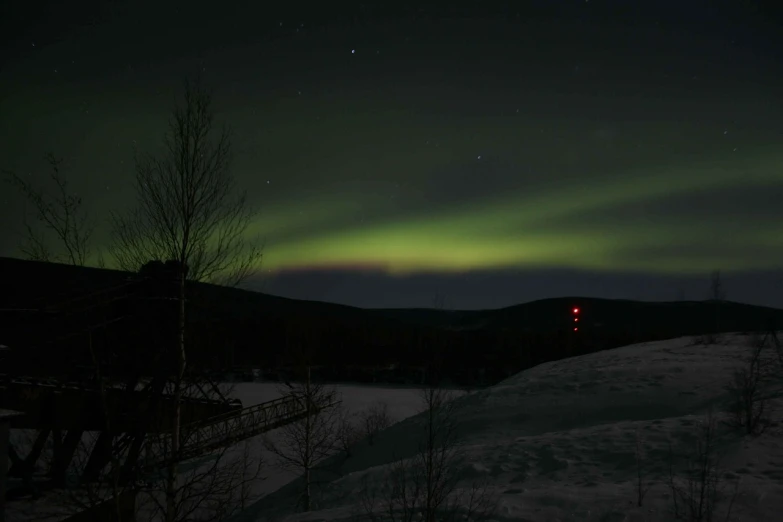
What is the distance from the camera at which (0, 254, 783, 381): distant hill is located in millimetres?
8414

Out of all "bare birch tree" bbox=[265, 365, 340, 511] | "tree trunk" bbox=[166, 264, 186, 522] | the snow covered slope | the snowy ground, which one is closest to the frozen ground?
the snowy ground

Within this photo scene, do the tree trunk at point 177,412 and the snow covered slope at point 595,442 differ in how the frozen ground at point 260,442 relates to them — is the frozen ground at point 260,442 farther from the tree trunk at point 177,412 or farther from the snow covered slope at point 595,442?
the snow covered slope at point 595,442

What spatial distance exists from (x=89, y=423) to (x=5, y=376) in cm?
365

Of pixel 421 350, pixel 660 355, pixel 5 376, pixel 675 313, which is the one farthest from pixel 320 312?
pixel 5 376

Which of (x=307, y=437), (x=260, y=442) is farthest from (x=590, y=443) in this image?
(x=260, y=442)

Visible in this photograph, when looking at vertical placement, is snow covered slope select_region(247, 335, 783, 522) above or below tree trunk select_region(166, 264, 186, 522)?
below

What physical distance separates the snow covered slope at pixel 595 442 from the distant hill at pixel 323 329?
9.62 ft

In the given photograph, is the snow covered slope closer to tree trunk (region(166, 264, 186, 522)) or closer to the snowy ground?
the snowy ground

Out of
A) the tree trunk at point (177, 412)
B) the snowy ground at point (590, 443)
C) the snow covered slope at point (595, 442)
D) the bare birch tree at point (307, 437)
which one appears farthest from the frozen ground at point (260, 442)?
the snow covered slope at point (595, 442)

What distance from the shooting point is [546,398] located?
69.4ft

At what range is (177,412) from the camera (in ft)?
24.9

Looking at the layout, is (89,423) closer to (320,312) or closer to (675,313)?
(320,312)

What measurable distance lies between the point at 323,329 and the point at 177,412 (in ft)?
287

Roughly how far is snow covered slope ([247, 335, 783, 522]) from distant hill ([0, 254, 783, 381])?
2934 mm
